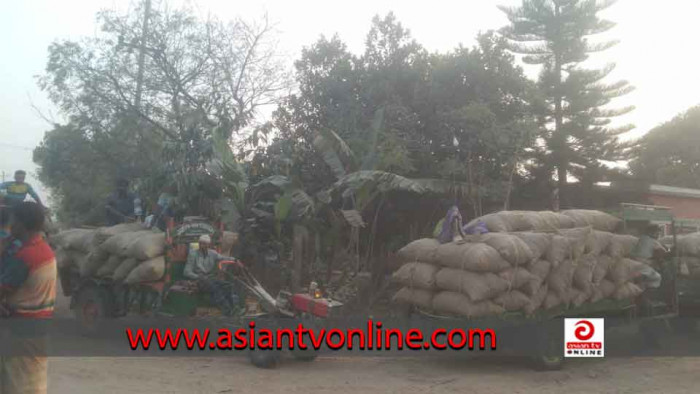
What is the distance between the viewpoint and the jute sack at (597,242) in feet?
25.6

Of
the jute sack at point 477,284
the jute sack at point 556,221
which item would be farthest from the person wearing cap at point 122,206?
the jute sack at point 556,221

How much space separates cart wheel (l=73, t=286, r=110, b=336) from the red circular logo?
255 inches

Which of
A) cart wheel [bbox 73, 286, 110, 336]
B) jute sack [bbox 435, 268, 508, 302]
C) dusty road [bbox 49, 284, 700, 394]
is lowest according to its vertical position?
dusty road [bbox 49, 284, 700, 394]

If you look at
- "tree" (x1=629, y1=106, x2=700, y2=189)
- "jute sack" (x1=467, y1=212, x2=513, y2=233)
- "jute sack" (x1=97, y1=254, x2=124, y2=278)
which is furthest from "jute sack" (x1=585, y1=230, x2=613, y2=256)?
"tree" (x1=629, y1=106, x2=700, y2=189)

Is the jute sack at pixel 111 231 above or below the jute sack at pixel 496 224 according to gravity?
below

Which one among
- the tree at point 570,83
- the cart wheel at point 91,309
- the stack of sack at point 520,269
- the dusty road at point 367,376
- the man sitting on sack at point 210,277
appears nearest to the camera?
the dusty road at point 367,376

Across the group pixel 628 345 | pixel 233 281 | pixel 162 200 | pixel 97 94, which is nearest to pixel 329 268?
pixel 162 200

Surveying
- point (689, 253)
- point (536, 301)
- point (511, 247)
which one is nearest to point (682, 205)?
point (689, 253)

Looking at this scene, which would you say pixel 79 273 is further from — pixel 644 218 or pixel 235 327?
pixel 644 218

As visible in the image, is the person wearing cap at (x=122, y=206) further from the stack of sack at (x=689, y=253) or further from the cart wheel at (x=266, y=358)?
the stack of sack at (x=689, y=253)

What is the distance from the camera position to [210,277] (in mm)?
7723

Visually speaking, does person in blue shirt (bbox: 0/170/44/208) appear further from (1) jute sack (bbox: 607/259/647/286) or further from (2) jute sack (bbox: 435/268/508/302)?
(1) jute sack (bbox: 607/259/647/286)

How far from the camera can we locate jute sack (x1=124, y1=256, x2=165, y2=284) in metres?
8.22

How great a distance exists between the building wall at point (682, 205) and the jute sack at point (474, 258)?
19939mm
